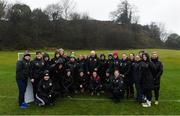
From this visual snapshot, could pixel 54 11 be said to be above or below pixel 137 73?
above

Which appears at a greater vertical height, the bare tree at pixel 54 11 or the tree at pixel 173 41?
the bare tree at pixel 54 11

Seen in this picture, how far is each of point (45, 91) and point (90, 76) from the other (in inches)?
102

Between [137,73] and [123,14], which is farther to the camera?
[123,14]

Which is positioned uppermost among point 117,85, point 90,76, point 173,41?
point 173,41

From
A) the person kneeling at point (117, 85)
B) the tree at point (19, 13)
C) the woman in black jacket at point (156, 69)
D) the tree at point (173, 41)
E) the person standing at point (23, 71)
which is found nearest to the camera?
the person standing at point (23, 71)

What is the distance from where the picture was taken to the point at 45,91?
50.2 ft

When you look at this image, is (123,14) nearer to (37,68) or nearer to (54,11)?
(54,11)

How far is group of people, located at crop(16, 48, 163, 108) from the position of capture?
15.3 metres

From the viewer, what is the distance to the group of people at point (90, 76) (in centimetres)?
1529

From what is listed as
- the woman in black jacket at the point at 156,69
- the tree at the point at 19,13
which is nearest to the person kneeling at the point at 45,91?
the woman in black jacket at the point at 156,69

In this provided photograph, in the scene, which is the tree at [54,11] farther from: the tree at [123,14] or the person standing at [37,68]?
the person standing at [37,68]

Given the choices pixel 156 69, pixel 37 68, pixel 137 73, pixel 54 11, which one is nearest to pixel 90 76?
pixel 137 73

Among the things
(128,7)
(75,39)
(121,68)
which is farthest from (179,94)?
(128,7)

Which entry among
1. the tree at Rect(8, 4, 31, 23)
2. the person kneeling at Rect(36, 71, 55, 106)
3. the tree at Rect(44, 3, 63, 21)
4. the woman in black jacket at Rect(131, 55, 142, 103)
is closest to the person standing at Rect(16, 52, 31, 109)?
the person kneeling at Rect(36, 71, 55, 106)
